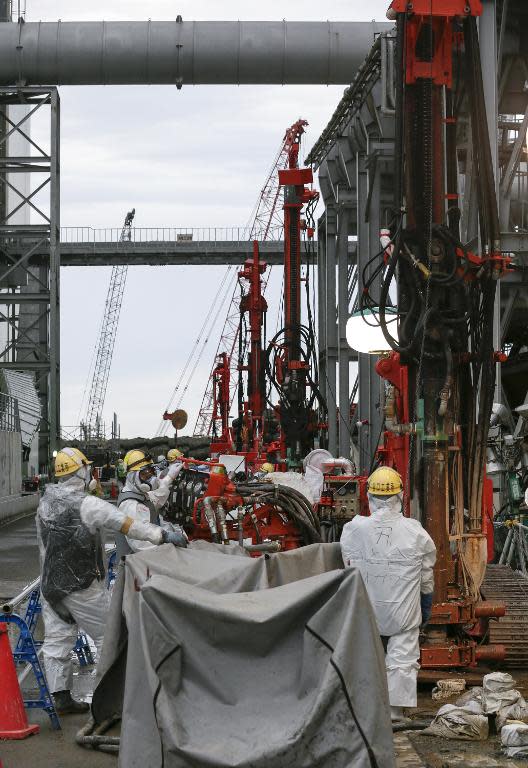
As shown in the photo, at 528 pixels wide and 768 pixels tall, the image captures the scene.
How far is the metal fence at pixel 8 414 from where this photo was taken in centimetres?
3951

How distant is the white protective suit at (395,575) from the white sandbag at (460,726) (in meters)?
0.34

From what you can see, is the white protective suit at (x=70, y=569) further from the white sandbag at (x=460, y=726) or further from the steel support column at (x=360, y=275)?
the steel support column at (x=360, y=275)

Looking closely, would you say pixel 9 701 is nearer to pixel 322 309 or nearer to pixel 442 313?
pixel 442 313

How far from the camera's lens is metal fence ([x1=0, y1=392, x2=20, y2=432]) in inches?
1555

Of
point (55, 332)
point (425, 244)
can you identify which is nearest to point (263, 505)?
point (425, 244)

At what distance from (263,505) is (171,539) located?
17.0ft

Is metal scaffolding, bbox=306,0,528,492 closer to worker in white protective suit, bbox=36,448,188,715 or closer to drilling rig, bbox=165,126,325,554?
drilling rig, bbox=165,126,325,554

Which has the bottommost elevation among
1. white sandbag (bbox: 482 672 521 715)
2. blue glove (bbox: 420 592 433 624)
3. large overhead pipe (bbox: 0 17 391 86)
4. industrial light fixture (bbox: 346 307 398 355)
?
white sandbag (bbox: 482 672 521 715)

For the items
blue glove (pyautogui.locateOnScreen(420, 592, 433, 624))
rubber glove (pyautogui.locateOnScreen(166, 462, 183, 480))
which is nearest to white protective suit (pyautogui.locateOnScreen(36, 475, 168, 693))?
blue glove (pyautogui.locateOnScreen(420, 592, 433, 624))

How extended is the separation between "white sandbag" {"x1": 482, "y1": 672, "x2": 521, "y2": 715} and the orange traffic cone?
3.33m

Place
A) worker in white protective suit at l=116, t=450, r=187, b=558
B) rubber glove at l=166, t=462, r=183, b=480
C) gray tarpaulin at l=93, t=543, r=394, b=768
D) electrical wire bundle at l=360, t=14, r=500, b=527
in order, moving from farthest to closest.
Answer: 1. rubber glove at l=166, t=462, r=183, b=480
2. worker in white protective suit at l=116, t=450, r=187, b=558
3. electrical wire bundle at l=360, t=14, r=500, b=527
4. gray tarpaulin at l=93, t=543, r=394, b=768

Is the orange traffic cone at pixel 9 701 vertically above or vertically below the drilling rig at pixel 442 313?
below

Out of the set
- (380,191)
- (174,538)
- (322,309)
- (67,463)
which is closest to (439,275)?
(174,538)

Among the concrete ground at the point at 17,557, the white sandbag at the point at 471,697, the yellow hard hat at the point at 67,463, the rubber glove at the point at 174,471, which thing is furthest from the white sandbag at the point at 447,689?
the concrete ground at the point at 17,557
